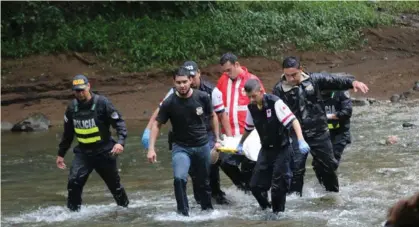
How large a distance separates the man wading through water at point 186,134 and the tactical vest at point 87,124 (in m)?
0.83

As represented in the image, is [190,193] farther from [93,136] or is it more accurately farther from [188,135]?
[188,135]

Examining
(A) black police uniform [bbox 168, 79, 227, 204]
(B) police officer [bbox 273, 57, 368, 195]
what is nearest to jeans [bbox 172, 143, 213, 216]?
(A) black police uniform [bbox 168, 79, 227, 204]

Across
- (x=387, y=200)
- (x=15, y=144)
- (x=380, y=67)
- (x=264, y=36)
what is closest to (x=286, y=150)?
(x=387, y=200)

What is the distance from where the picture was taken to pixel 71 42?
24.2 metres

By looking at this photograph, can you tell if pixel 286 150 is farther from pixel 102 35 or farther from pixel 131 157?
pixel 102 35

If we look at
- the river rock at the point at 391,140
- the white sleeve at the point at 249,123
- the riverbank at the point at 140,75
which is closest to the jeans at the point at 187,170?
the white sleeve at the point at 249,123

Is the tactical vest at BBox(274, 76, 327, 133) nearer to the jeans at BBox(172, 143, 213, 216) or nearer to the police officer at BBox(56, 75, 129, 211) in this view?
the jeans at BBox(172, 143, 213, 216)

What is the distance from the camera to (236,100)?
997 cm

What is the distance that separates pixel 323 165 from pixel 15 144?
10.0 metres

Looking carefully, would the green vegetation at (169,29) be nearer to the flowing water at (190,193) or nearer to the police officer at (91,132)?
the flowing water at (190,193)

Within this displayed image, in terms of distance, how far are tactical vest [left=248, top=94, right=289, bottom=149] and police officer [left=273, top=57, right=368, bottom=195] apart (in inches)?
23.4

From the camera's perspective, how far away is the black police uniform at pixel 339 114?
417 inches

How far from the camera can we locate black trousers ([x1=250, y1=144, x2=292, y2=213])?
340 inches

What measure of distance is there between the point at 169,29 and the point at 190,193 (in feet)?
45.9
